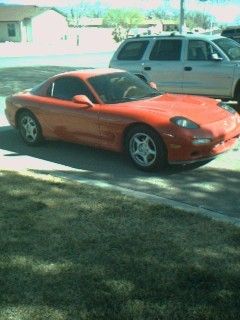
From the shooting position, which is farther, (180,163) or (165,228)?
(180,163)

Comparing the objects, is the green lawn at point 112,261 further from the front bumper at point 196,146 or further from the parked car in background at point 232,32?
the parked car in background at point 232,32

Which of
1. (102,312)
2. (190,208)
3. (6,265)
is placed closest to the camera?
(102,312)

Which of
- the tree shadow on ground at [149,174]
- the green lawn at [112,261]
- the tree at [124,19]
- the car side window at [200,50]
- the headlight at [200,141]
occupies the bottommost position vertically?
the tree at [124,19]

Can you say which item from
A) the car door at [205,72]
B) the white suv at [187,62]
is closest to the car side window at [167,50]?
the white suv at [187,62]

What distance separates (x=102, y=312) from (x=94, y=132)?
4522 mm

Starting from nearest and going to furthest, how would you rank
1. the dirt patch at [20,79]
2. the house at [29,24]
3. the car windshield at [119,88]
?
the car windshield at [119,88] → the dirt patch at [20,79] → the house at [29,24]

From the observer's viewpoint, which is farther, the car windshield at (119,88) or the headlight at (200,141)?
the car windshield at (119,88)

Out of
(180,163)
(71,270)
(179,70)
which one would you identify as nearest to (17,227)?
(71,270)

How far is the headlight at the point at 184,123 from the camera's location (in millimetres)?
6844

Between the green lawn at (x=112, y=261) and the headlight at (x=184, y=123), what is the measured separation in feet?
5.13

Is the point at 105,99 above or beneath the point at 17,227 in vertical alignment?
above

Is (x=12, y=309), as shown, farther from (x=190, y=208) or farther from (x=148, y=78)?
(x=148, y=78)

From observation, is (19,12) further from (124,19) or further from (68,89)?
→ (68,89)

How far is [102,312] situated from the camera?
3.49 meters
